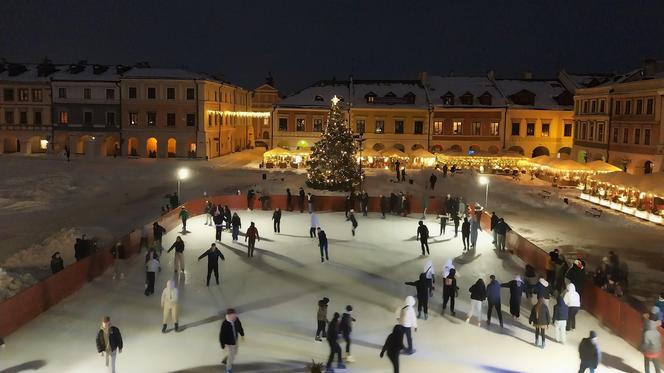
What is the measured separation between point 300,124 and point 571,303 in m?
43.3

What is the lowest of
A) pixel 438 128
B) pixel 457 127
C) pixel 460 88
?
pixel 438 128

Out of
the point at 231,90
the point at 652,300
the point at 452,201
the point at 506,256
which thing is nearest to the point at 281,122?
the point at 231,90

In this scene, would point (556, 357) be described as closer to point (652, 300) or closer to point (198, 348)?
point (652, 300)

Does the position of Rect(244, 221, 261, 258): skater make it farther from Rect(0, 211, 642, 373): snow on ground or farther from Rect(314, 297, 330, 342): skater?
Rect(314, 297, 330, 342): skater

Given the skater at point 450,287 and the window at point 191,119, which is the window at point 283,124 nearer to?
the window at point 191,119

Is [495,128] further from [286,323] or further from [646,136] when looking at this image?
[286,323]

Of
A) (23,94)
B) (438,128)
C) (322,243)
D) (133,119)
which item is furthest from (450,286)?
(23,94)

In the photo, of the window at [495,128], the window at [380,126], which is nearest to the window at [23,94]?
the window at [380,126]

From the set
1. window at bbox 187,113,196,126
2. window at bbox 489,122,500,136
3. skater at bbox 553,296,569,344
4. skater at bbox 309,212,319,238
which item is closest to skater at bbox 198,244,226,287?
skater at bbox 309,212,319,238

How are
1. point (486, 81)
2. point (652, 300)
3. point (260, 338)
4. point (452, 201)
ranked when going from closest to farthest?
point (260, 338)
point (652, 300)
point (452, 201)
point (486, 81)

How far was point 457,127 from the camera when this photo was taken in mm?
54438

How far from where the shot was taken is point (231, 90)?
220 ft

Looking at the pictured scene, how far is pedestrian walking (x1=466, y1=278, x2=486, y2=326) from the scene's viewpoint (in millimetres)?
13906

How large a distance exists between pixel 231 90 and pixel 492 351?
190ft
